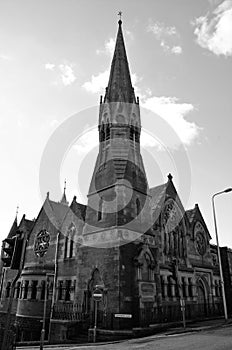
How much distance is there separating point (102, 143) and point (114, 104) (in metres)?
4.40

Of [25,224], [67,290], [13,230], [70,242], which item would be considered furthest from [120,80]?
[13,230]

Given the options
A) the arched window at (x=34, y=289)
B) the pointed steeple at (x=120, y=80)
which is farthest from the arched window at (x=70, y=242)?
the pointed steeple at (x=120, y=80)

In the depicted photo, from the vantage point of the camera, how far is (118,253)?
20.8 m

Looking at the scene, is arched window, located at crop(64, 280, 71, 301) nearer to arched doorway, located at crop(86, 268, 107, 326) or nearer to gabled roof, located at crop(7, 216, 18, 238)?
arched doorway, located at crop(86, 268, 107, 326)

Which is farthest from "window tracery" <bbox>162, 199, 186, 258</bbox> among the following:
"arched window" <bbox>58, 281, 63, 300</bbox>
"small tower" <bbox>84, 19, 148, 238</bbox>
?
"arched window" <bbox>58, 281, 63, 300</bbox>

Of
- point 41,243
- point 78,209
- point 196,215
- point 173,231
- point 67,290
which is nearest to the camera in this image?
point 67,290

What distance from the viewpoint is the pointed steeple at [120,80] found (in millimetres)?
30161

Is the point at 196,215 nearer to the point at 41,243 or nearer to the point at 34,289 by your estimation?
the point at 41,243

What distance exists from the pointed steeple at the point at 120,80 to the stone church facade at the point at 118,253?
0.12 m

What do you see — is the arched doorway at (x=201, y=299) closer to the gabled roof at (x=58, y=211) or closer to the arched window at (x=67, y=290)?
the arched window at (x=67, y=290)

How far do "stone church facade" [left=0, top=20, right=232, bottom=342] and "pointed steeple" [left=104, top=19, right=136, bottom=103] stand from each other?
123 millimetres

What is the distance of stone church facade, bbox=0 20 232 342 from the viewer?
810 inches

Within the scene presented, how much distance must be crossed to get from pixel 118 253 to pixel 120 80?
761 inches

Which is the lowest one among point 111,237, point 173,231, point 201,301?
point 201,301
